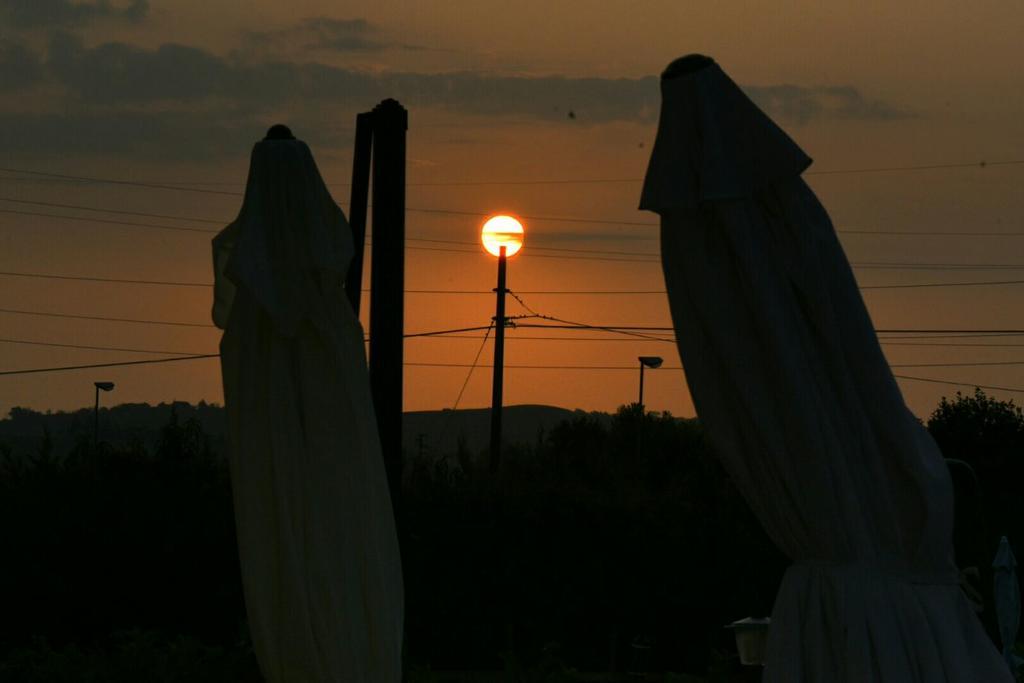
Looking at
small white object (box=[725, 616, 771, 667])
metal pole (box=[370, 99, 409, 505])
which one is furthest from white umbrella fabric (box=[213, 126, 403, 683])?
metal pole (box=[370, 99, 409, 505])

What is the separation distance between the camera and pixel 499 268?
28125mm

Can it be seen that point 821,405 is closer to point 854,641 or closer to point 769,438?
point 769,438

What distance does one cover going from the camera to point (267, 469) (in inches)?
231

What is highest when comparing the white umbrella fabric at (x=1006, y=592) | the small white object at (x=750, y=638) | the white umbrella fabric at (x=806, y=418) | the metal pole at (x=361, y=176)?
the metal pole at (x=361, y=176)

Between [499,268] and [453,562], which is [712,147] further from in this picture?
[499,268]

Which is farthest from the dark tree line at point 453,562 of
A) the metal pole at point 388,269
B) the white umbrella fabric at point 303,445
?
the white umbrella fabric at point 303,445

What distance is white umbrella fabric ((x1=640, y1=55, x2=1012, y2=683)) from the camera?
3576mm

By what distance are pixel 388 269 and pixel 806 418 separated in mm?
5547

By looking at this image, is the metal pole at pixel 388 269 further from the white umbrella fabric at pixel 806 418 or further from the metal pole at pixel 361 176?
the white umbrella fabric at pixel 806 418

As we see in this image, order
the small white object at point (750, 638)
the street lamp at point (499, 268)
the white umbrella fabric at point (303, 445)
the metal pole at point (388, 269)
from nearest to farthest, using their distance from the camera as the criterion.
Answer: the white umbrella fabric at point (303, 445)
the small white object at point (750, 638)
the metal pole at point (388, 269)
the street lamp at point (499, 268)

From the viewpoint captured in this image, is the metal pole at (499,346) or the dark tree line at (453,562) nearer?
the dark tree line at (453,562)

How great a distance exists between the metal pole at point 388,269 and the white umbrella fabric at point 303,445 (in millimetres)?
→ 2717

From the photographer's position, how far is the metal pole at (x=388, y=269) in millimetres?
8852

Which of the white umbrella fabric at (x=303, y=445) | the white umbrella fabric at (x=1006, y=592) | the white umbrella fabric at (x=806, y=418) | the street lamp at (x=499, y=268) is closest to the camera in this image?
the white umbrella fabric at (x=806, y=418)
